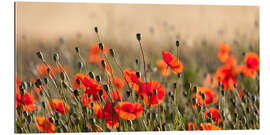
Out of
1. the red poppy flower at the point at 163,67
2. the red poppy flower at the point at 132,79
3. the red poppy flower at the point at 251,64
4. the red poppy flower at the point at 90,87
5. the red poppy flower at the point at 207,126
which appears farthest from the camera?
the red poppy flower at the point at 251,64

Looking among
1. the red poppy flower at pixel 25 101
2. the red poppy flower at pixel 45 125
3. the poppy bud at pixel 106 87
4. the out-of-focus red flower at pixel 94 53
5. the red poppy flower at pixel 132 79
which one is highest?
the out-of-focus red flower at pixel 94 53

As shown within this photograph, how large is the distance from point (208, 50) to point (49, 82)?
954mm

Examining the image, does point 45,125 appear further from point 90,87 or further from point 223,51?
point 223,51

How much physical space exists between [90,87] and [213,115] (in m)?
0.70

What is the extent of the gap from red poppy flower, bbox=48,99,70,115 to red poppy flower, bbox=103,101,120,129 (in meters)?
0.19

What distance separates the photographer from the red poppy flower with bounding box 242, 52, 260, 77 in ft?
8.23

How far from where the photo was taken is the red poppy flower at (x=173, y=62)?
7.16ft

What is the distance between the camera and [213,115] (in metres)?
2.27

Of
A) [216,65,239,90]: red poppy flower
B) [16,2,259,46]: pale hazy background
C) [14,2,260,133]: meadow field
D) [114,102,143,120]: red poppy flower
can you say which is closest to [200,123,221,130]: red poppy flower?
[14,2,260,133]: meadow field

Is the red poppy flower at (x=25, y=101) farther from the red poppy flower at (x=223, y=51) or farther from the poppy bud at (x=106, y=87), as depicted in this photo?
the red poppy flower at (x=223, y=51)

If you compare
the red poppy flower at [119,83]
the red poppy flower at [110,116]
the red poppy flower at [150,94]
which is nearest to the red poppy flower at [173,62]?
the red poppy flower at [150,94]

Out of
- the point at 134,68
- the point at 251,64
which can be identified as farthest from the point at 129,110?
the point at 251,64
